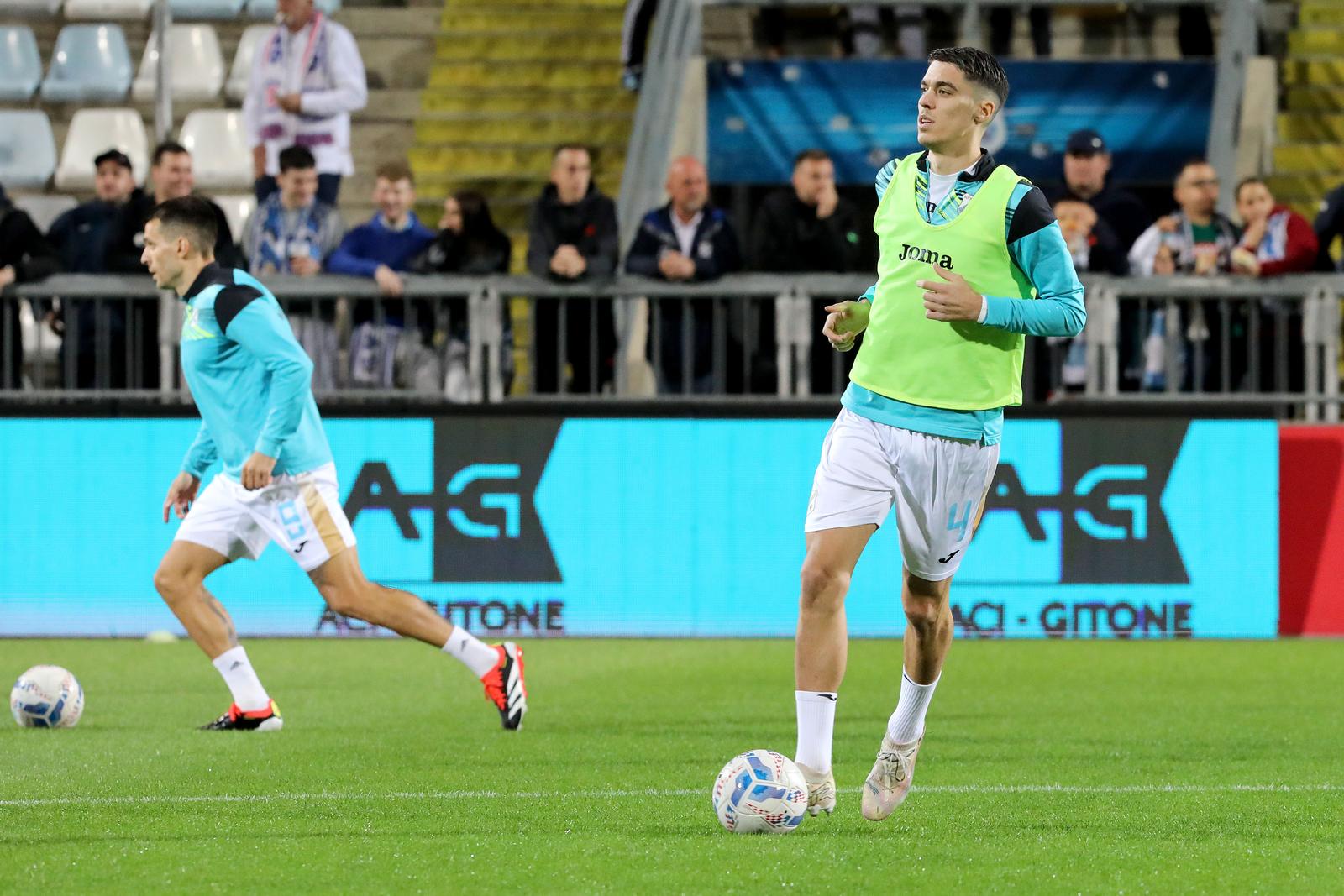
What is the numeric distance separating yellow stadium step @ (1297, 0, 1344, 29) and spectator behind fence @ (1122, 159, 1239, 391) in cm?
730

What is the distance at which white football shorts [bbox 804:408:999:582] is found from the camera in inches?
263

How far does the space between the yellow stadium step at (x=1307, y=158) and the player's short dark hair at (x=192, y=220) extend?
1293 centimetres

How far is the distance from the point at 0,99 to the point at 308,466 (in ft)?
44.9

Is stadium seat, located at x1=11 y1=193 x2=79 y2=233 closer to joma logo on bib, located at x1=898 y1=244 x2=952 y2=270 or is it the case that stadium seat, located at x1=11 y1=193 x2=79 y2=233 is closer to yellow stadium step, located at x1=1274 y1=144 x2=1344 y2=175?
yellow stadium step, located at x1=1274 y1=144 x2=1344 y2=175

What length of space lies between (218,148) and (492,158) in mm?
2549

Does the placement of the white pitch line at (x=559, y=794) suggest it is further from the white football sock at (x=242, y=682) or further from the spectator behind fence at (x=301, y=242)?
the spectator behind fence at (x=301, y=242)

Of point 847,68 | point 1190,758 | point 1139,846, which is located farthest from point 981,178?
point 847,68

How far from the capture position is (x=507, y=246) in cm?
1513

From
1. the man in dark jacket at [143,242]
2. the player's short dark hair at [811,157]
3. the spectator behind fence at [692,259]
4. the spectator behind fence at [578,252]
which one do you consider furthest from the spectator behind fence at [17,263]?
the player's short dark hair at [811,157]

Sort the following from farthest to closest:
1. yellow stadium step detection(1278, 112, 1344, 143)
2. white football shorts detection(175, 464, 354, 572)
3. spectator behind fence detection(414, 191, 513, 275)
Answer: yellow stadium step detection(1278, 112, 1344, 143)
spectator behind fence detection(414, 191, 513, 275)
white football shorts detection(175, 464, 354, 572)

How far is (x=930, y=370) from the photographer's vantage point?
264 inches

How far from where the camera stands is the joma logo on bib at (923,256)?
21.9ft

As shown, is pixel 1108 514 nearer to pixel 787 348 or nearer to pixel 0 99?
pixel 787 348

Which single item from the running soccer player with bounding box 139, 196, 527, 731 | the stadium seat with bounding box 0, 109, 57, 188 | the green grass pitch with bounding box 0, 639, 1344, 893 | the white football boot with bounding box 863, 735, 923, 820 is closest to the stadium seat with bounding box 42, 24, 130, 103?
the stadium seat with bounding box 0, 109, 57, 188
